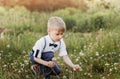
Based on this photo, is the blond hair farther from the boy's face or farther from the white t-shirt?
the white t-shirt

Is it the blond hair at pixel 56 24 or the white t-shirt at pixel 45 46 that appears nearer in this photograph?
the blond hair at pixel 56 24

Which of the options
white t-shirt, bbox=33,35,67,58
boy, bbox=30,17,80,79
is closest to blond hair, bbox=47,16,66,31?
boy, bbox=30,17,80,79

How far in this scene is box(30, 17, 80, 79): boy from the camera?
15.6 feet

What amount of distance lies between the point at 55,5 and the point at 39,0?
3.35 ft

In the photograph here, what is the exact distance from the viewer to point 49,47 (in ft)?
16.3

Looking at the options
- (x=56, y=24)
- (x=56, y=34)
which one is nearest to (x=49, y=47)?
(x=56, y=34)

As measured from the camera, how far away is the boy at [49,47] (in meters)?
4.77

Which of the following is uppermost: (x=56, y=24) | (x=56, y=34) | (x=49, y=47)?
(x=56, y=24)

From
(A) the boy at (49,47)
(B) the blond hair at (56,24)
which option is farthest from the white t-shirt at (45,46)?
(B) the blond hair at (56,24)

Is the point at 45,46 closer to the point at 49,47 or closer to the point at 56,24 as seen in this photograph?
the point at 49,47

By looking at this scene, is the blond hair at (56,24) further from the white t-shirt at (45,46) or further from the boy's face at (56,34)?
the white t-shirt at (45,46)

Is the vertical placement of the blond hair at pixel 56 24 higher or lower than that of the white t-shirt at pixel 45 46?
higher

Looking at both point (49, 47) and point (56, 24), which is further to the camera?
point (49, 47)

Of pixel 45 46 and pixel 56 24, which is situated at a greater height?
pixel 56 24
